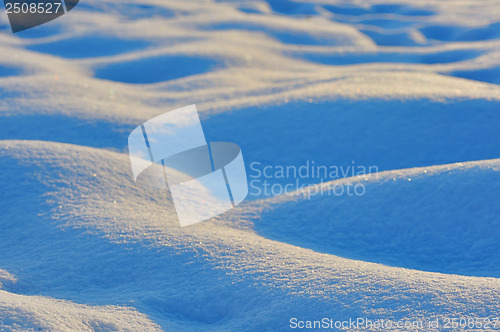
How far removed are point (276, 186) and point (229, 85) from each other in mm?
2291

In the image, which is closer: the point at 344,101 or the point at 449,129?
the point at 449,129

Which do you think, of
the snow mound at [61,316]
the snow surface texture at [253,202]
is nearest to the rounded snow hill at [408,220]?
the snow surface texture at [253,202]

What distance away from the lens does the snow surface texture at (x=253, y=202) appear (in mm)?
1925

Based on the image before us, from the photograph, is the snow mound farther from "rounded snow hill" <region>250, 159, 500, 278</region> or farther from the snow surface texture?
"rounded snow hill" <region>250, 159, 500, 278</region>

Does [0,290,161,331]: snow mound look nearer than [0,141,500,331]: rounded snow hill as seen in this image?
Yes

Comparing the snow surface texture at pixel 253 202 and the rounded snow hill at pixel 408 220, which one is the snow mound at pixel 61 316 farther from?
the rounded snow hill at pixel 408 220

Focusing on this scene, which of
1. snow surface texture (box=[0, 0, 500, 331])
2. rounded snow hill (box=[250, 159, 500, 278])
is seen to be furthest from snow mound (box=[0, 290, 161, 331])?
rounded snow hill (box=[250, 159, 500, 278])

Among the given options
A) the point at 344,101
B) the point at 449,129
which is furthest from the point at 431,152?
the point at 344,101

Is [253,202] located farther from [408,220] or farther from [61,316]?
[61,316]

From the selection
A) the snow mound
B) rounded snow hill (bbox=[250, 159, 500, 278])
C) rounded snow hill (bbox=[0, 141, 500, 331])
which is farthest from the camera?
rounded snow hill (bbox=[250, 159, 500, 278])

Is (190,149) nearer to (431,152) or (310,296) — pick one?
(431,152)

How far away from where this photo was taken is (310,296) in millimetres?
1911

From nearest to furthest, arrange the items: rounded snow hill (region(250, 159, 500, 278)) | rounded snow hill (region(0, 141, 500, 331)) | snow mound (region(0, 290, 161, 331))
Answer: snow mound (region(0, 290, 161, 331))
rounded snow hill (region(0, 141, 500, 331))
rounded snow hill (region(250, 159, 500, 278))

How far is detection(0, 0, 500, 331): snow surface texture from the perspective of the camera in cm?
192
